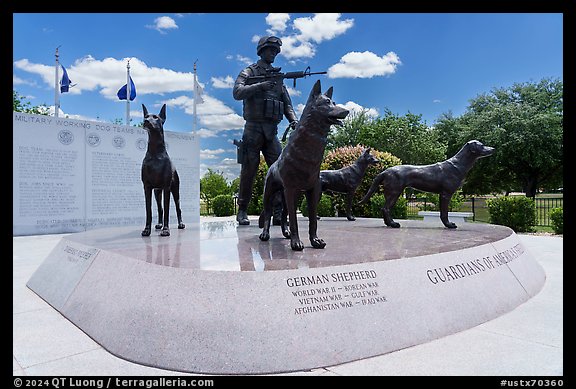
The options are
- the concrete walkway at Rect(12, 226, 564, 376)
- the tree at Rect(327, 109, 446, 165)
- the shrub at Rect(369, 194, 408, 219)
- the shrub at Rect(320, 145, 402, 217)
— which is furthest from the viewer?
the tree at Rect(327, 109, 446, 165)

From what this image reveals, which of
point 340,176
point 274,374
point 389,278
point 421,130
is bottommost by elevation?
point 274,374

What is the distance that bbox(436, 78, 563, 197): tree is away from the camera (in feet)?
86.1

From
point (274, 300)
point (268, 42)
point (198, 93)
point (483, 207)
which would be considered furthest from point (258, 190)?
point (274, 300)

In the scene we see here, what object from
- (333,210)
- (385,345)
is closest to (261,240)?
(385,345)

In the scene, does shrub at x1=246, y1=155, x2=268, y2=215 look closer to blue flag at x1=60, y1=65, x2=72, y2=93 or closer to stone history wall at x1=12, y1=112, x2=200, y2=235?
stone history wall at x1=12, y1=112, x2=200, y2=235

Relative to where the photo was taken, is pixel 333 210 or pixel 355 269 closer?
pixel 355 269

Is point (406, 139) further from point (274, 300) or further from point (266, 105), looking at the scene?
point (274, 300)

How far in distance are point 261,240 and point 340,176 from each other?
13.8ft

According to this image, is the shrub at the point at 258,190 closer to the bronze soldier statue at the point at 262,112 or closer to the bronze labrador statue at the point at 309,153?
the bronze soldier statue at the point at 262,112

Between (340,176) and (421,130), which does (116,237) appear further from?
(421,130)

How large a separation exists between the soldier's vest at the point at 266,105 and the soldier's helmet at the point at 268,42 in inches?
14.7

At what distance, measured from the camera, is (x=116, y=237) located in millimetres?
5934

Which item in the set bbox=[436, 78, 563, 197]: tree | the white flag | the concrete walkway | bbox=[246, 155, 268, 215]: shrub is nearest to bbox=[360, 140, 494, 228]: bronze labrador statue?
the concrete walkway

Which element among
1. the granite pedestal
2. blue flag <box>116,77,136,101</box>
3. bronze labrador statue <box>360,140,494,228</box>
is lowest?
the granite pedestal
